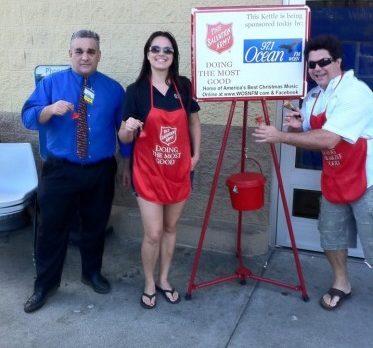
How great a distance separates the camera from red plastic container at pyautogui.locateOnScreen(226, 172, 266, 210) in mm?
3238

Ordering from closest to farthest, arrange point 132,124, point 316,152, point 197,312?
point 132,124, point 197,312, point 316,152

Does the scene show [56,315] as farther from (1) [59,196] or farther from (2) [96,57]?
(2) [96,57]

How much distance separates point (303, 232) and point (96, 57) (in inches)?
83.4

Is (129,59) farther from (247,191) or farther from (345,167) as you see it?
(345,167)

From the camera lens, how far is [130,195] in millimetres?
4414

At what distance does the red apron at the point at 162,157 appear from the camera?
3.04 metres

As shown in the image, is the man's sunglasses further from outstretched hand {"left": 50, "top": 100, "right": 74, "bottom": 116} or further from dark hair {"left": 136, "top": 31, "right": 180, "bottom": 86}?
outstretched hand {"left": 50, "top": 100, "right": 74, "bottom": 116}

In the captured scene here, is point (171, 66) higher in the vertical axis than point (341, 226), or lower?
higher

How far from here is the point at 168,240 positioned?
336 centimetres

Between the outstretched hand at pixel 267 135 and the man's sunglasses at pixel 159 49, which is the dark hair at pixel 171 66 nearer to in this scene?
the man's sunglasses at pixel 159 49

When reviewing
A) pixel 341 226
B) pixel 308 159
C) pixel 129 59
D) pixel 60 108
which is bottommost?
pixel 341 226

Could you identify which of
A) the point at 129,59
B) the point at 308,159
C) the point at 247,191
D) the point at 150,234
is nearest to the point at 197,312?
the point at 150,234

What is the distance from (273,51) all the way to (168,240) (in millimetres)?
1365

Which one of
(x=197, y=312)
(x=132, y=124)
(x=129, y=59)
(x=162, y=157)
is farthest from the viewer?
(x=129, y=59)
